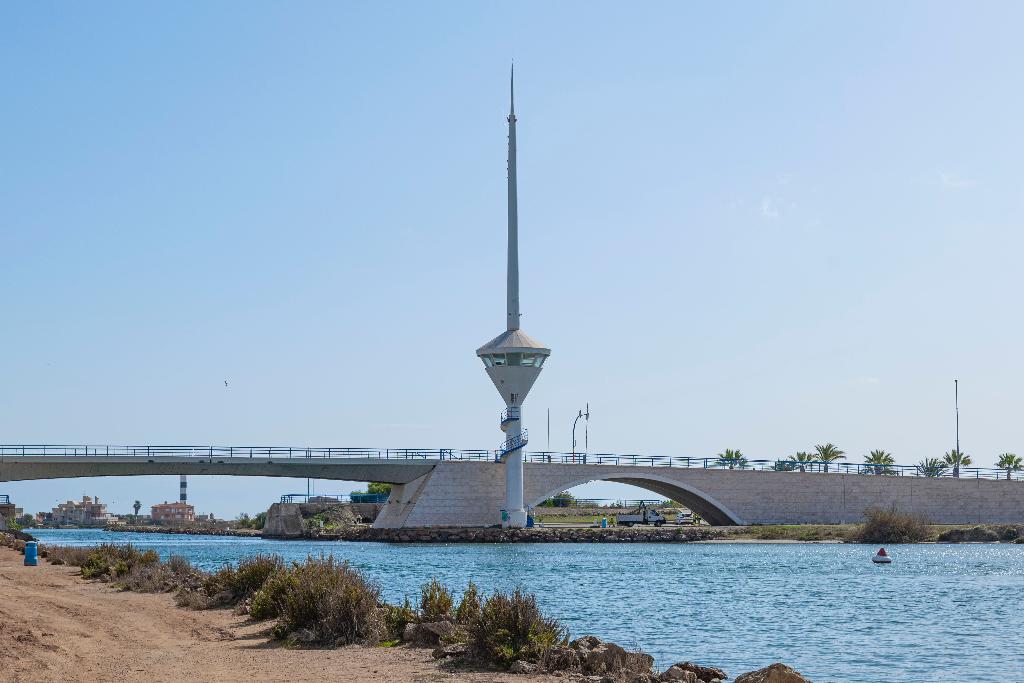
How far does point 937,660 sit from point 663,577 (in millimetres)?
24911

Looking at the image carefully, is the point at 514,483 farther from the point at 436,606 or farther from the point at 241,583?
the point at 436,606

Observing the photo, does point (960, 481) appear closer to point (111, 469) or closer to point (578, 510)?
point (578, 510)

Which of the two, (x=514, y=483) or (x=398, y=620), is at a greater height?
(x=514, y=483)

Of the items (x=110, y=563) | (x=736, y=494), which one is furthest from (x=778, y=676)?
(x=736, y=494)

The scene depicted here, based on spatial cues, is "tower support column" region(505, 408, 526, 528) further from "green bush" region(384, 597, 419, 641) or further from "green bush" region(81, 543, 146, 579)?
"green bush" region(384, 597, 419, 641)

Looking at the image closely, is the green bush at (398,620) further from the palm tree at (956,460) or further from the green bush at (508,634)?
the palm tree at (956,460)

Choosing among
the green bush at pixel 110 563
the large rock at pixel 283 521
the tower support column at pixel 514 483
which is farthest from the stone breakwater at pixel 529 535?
the green bush at pixel 110 563

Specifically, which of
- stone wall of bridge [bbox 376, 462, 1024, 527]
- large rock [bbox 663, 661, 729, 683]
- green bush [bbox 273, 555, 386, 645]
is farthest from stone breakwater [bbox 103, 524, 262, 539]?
large rock [bbox 663, 661, 729, 683]

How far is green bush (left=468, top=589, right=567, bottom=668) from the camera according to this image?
1714 centimetres

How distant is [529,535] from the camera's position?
82625mm

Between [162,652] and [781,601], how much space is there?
22635 mm

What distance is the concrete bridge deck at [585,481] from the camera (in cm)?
7862

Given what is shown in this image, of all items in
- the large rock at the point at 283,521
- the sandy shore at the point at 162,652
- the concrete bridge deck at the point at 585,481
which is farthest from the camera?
the large rock at the point at 283,521

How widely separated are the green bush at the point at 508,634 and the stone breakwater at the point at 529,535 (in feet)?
213
